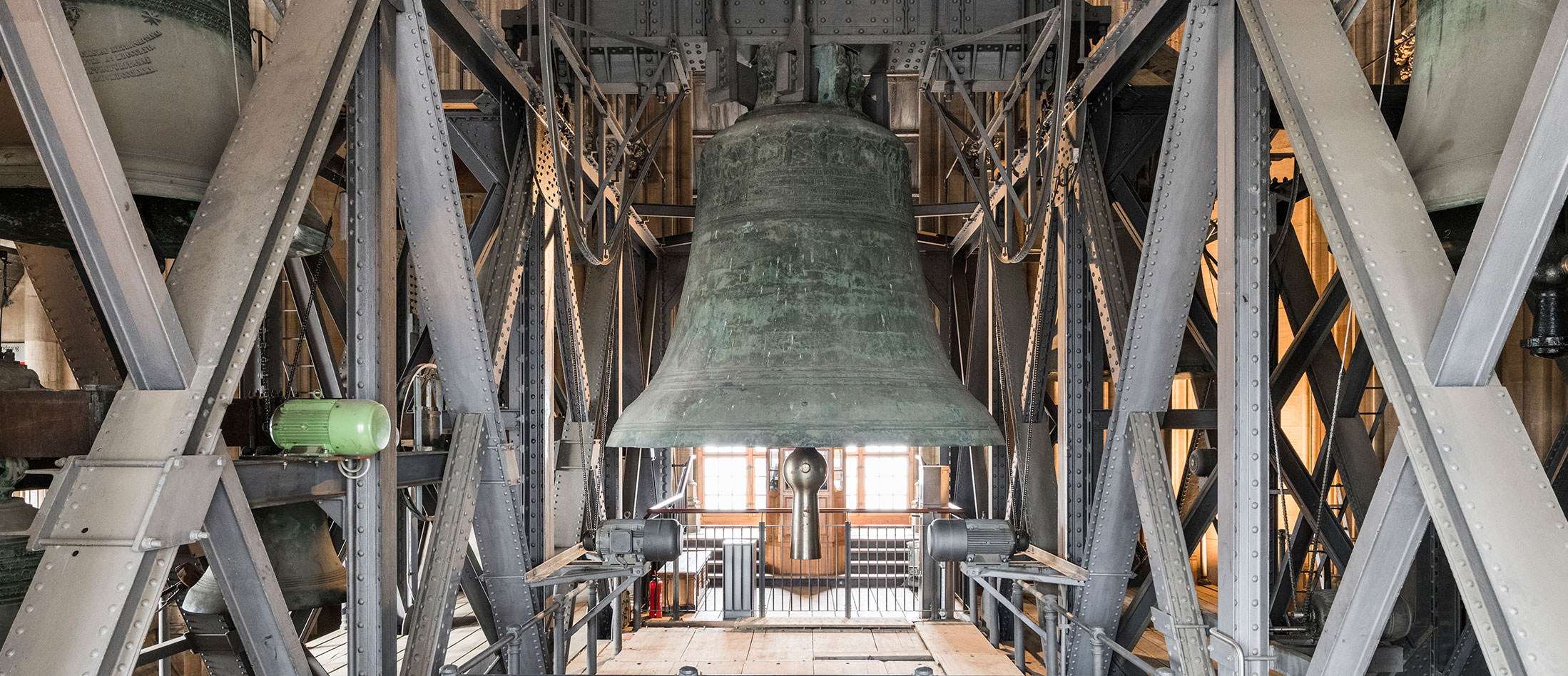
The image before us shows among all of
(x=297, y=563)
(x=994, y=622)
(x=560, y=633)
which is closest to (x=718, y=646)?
(x=560, y=633)

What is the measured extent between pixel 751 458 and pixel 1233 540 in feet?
63.0

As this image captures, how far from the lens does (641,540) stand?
18.2ft

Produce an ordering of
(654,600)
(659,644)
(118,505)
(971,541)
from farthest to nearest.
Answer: (654,600), (659,644), (971,541), (118,505)

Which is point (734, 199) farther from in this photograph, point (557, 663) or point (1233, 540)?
point (557, 663)

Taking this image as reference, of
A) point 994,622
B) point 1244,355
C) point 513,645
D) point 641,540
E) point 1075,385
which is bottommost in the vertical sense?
point 994,622

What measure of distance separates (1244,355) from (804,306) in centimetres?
169

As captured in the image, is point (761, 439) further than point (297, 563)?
No

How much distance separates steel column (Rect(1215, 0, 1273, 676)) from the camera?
3.41m

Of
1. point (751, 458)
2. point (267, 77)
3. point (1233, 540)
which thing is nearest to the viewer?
point (267, 77)

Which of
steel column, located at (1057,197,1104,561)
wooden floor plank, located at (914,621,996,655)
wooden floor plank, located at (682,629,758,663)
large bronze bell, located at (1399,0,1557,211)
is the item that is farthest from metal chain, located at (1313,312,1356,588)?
wooden floor plank, located at (682,629,758,663)

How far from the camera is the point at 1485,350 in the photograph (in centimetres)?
255

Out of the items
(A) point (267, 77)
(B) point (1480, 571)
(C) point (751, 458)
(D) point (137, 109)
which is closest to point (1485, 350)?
(B) point (1480, 571)

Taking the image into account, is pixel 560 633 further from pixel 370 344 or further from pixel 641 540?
pixel 370 344

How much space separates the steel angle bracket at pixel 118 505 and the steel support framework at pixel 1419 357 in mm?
3107
